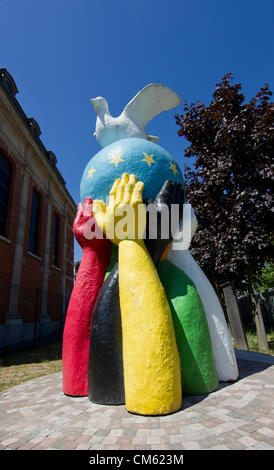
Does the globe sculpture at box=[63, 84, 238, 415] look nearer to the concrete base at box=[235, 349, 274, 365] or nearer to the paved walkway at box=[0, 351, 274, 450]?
the paved walkway at box=[0, 351, 274, 450]

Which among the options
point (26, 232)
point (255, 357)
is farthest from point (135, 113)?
point (26, 232)

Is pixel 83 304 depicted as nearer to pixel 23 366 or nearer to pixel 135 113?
pixel 135 113

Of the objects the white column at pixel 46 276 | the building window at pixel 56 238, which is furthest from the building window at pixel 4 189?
the building window at pixel 56 238

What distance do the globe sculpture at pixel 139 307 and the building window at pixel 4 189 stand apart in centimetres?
895

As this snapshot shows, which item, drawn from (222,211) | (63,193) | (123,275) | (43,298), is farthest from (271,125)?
(63,193)

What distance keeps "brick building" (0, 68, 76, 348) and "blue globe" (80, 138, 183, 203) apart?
28.8ft

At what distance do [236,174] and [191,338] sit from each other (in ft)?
18.0

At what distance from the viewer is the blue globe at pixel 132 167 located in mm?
4367

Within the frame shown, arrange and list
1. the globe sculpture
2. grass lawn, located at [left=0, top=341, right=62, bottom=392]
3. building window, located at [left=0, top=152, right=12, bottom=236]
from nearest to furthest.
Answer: the globe sculpture, grass lawn, located at [left=0, top=341, right=62, bottom=392], building window, located at [left=0, top=152, right=12, bottom=236]

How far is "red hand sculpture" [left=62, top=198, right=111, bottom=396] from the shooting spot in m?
3.92

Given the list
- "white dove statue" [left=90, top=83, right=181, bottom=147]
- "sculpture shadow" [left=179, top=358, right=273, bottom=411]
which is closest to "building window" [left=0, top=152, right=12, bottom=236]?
A: "white dove statue" [left=90, top=83, right=181, bottom=147]

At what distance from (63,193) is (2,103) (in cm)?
839

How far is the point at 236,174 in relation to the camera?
759 centimetres
